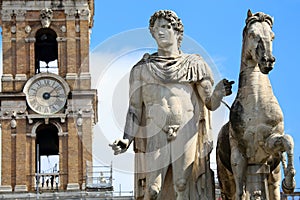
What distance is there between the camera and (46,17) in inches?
3024

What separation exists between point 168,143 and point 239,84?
130cm

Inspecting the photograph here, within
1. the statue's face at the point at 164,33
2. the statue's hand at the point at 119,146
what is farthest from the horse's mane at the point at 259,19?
the statue's hand at the point at 119,146

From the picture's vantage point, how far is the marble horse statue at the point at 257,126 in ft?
57.8

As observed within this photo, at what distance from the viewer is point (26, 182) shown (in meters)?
75.4

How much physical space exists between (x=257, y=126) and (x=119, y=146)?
1.91 m

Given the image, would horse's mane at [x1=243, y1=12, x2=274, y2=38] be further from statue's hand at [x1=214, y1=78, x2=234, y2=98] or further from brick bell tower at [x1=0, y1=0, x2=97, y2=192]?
brick bell tower at [x1=0, y1=0, x2=97, y2=192]

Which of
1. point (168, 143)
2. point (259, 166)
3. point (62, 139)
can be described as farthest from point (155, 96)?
point (62, 139)

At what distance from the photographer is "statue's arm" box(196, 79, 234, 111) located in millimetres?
A: 18188

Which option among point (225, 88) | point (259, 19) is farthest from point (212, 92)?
point (259, 19)

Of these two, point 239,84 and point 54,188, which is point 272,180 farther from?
point 54,188

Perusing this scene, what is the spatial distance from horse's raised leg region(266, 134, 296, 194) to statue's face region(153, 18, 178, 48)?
93.1 inches

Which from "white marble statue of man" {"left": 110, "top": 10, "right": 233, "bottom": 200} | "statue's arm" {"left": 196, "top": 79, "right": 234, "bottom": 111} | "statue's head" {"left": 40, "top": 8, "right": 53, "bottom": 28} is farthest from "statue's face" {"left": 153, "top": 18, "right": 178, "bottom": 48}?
"statue's head" {"left": 40, "top": 8, "right": 53, "bottom": 28}

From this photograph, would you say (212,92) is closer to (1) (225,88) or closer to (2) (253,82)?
(1) (225,88)

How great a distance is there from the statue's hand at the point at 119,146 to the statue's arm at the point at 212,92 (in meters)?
1.32
